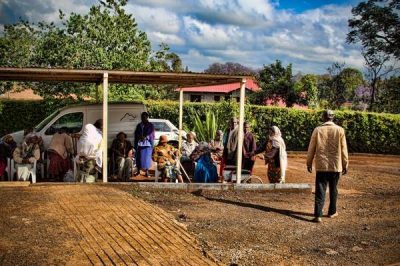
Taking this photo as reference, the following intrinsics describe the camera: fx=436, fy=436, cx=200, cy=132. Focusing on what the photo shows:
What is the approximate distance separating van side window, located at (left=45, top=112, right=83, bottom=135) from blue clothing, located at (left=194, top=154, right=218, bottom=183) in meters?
3.78

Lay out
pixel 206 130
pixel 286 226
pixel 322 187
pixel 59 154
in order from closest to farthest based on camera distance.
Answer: pixel 286 226 → pixel 322 187 → pixel 59 154 → pixel 206 130

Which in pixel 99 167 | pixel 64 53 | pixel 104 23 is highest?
pixel 104 23

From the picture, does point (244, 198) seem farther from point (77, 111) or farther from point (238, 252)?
point (77, 111)

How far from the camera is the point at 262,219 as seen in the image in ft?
25.7

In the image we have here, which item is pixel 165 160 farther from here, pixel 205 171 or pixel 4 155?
pixel 4 155

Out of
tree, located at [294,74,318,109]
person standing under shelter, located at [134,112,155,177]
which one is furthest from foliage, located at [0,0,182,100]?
tree, located at [294,74,318,109]

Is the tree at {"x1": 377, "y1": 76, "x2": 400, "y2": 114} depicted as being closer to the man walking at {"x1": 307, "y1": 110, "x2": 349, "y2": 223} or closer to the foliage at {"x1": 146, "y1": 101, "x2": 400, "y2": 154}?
the foliage at {"x1": 146, "y1": 101, "x2": 400, "y2": 154}

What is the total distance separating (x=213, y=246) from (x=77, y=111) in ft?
24.2

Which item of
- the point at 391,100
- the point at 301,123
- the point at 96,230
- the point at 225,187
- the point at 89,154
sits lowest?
the point at 96,230

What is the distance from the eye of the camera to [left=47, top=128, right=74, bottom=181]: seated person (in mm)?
10859

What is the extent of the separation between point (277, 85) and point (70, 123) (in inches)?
1089

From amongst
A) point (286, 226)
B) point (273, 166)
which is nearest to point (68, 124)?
point (273, 166)

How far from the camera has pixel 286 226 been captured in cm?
750

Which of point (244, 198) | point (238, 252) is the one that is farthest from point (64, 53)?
point (238, 252)
